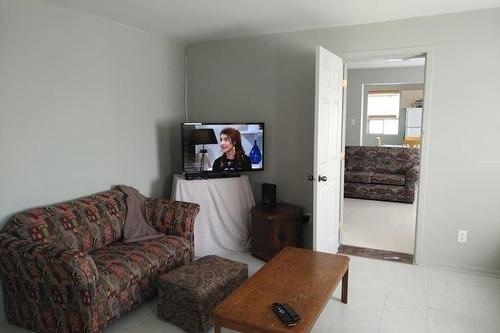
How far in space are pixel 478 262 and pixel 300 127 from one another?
2007 millimetres

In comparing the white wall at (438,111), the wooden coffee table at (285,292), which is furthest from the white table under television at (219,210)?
the wooden coffee table at (285,292)

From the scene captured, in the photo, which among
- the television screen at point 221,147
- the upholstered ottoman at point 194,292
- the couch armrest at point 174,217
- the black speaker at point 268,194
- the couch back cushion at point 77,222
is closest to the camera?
the upholstered ottoman at point 194,292

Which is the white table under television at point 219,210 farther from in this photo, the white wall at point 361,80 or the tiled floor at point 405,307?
the white wall at point 361,80

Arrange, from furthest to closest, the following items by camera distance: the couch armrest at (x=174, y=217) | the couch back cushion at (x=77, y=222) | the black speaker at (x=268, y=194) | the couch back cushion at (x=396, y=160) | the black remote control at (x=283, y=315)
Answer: the couch back cushion at (x=396, y=160) → the black speaker at (x=268, y=194) → the couch armrest at (x=174, y=217) → the couch back cushion at (x=77, y=222) → the black remote control at (x=283, y=315)

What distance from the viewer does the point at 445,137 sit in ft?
10.7

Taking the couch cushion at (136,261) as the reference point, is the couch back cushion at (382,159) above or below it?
above

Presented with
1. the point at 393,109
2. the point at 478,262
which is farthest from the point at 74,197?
the point at 393,109

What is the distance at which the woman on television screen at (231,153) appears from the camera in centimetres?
375

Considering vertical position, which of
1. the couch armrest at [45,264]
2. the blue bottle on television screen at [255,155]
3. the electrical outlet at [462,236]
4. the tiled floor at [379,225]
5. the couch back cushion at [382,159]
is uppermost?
the blue bottle on television screen at [255,155]

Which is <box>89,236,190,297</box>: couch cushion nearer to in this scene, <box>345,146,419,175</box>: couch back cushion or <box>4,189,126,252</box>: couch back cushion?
<box>4,189,126,252</box>: couch back cushion

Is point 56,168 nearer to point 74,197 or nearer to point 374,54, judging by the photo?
point 74,197

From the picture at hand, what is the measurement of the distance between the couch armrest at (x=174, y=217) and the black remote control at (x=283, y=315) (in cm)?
137

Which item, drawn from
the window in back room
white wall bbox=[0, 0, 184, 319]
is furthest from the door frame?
the window in back room

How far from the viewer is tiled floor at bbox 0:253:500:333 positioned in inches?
97.0
